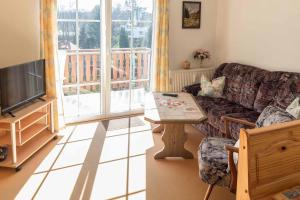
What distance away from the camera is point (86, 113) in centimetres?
433

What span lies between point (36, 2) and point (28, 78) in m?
0.99

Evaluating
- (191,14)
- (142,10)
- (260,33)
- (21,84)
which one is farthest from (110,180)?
(191,14)

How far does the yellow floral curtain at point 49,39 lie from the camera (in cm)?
343

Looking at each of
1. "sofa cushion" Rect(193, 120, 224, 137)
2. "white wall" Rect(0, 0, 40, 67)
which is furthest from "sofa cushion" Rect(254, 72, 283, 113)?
"white wall" Rect(0, 0, 40, 67)

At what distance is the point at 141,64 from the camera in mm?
4539

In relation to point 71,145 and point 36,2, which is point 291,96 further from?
point 36,2

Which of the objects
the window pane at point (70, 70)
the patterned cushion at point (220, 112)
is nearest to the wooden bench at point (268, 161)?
the patterned cushion at point (220, 112)

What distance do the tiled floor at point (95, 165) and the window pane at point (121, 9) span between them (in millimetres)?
1600

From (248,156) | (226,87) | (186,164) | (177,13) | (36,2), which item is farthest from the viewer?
(177,13)

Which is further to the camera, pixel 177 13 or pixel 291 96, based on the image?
pixel 177 13

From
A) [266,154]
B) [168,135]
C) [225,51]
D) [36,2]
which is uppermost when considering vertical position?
[36,2]

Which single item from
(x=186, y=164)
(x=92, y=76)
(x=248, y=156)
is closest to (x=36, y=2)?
(x=92, y=76)

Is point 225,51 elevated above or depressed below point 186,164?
above

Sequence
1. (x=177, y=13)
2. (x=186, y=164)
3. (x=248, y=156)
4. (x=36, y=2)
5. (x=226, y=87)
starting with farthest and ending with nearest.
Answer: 1. (x=177, y=13)
2. (x=226, y=87)
3. (x=36, y=2)
4. (x=186, y=164)
5. (x=248, y=156)
